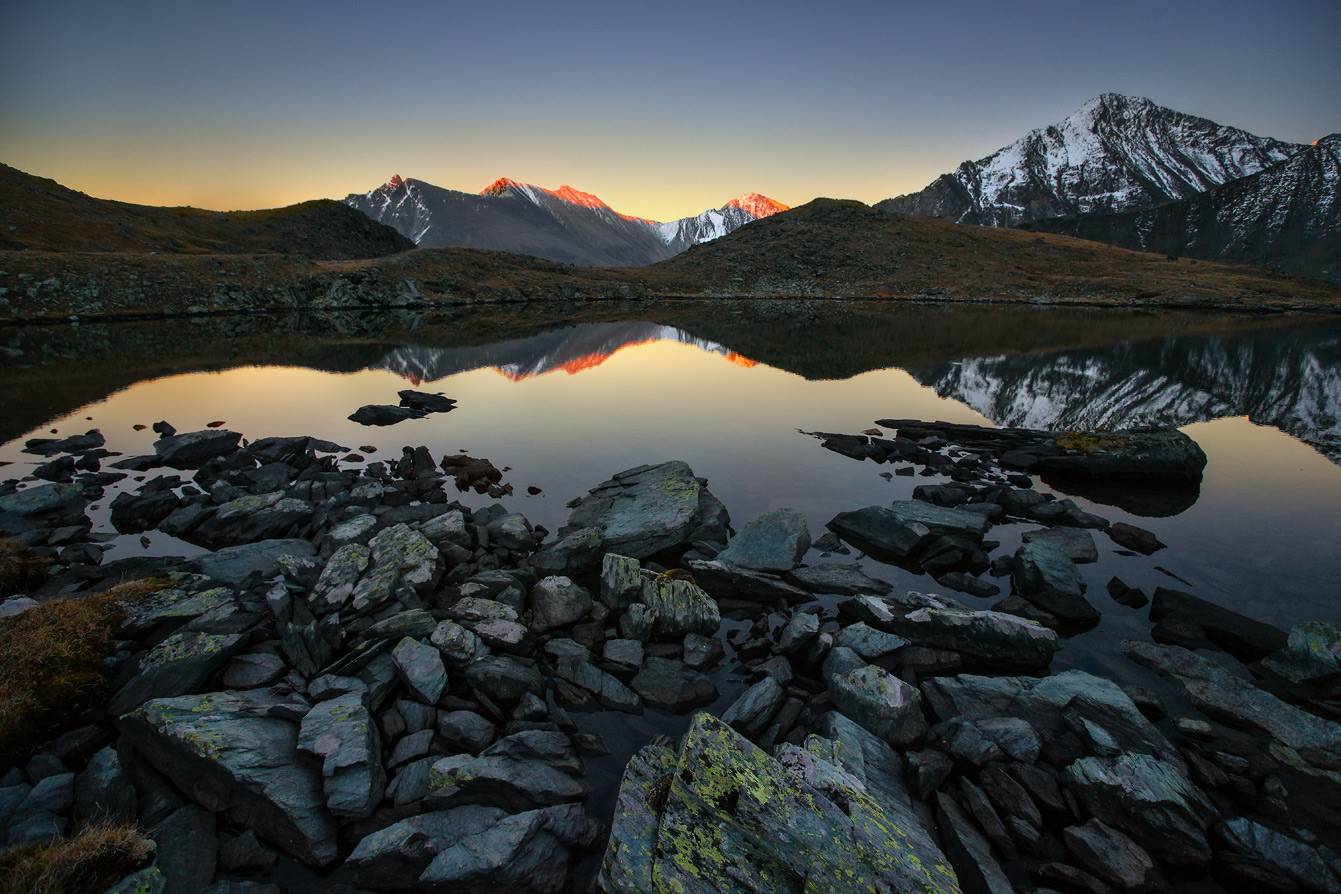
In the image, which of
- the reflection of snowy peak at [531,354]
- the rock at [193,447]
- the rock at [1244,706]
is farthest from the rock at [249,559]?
the reflection of snowy peak at [531,354]

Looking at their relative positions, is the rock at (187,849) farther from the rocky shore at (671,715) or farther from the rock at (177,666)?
the rock at (177,666)

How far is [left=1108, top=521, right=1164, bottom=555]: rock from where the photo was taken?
1189 centimetres

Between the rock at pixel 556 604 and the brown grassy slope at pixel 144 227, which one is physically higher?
the brown grassy slope at pixel 144 227

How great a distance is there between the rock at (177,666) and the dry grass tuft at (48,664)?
481 mm

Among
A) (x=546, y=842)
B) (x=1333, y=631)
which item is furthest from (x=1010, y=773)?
(x=1333, y=631)

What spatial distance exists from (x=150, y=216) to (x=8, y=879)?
207788 millimetres

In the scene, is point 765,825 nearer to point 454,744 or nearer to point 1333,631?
point 454,744

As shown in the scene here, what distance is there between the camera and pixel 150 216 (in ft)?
468

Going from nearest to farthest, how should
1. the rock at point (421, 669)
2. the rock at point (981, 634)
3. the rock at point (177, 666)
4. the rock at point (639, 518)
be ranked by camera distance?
the rock at point (177, 666), the rock at point (421, 669), the rock at point (981, 634), the rock at point (639, 518)

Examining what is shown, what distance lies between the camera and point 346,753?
5.86 meters

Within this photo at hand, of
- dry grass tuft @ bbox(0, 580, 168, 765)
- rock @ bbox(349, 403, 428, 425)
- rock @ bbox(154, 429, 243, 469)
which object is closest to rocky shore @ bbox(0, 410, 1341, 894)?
dry grass tuft @ bbox(0, 580, 168, 765)

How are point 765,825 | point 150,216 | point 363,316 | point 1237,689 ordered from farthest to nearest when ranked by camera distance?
point 150,216 → point 363,316 → point 1237,689 → point 765,825

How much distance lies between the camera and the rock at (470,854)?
4.96m

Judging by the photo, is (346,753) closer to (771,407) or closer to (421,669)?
(421,669)
